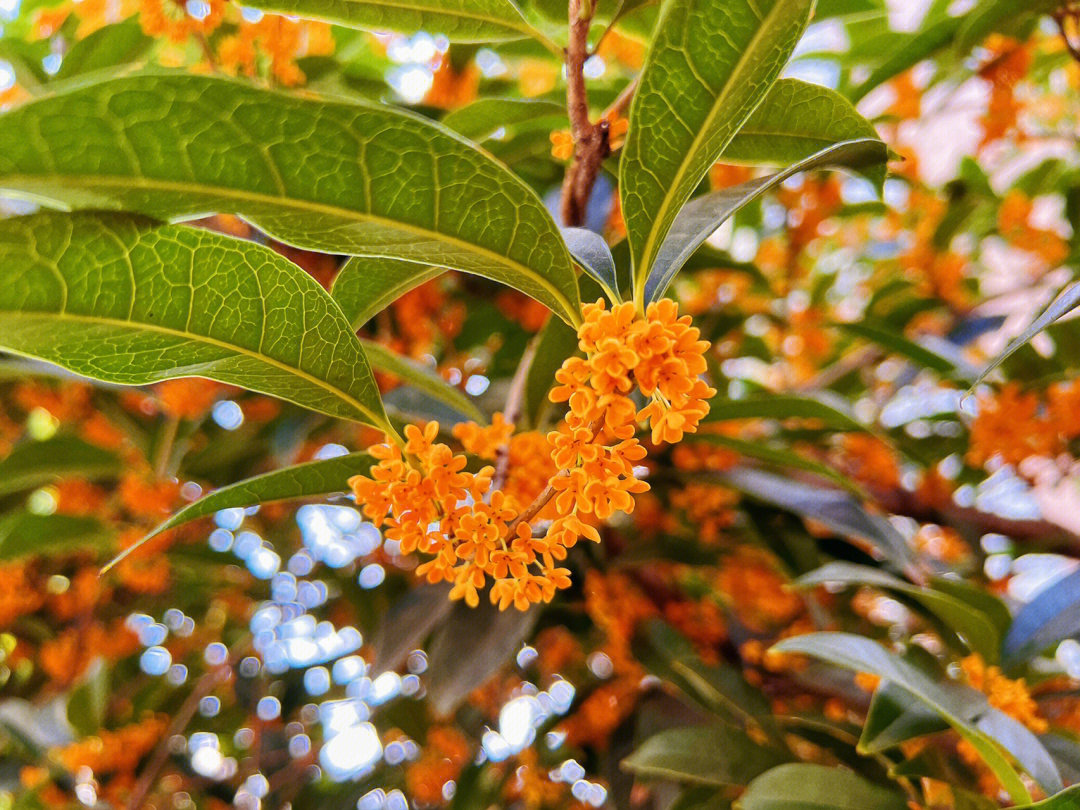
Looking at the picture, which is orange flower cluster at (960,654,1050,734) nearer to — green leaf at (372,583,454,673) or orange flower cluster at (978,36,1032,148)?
green leaf at (372,583,454,673)

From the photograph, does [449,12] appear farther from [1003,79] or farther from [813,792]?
[1003,79]

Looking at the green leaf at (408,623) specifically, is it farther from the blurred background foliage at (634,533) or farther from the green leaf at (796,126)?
the green leaf at (796,126)

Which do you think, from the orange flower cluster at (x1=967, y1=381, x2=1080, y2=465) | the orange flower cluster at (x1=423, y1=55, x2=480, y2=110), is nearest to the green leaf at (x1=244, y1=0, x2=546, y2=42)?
the orange flower cluster at (x1=423, y1=55, x2=480, y2=110)

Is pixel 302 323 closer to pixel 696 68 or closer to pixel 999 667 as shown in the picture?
pixel 696 68

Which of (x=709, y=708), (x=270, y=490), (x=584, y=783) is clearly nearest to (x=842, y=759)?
(x=709, y=708)

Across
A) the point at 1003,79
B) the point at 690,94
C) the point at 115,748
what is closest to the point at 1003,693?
the point at 690,94
